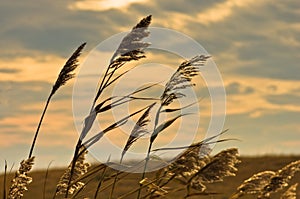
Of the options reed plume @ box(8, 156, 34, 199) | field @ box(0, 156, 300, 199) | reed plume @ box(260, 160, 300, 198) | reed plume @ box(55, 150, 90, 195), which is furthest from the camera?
field @ box(0, 156, 300, 199)

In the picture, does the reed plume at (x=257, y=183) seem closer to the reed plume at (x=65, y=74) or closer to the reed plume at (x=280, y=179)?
the reed plume at (x=280, y=179)

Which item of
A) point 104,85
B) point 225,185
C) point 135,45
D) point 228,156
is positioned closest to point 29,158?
point 104,85

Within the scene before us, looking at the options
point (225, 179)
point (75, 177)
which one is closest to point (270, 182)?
point (75, 177)

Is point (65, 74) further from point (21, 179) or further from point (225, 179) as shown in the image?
point (225, 179)

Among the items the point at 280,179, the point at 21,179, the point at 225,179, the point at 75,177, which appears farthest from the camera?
the point at 225,179

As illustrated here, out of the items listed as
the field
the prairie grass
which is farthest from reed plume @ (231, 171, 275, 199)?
the field

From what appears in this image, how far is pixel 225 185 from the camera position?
15.9m

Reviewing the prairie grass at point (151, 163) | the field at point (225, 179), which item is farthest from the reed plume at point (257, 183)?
the field at point (225, 179)

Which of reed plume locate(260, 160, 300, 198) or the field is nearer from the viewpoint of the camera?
reed plume locate(260, 160, 300, 198)

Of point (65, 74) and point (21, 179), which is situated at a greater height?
point (65, 74)

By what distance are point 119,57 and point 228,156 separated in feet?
2.73

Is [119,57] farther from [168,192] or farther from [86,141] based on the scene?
[168,192]

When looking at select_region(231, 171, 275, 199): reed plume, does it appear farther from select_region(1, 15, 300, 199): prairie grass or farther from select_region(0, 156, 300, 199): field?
select_region(0, 156, 300, 199): field

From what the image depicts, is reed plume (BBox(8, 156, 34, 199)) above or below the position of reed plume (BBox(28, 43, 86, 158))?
below
